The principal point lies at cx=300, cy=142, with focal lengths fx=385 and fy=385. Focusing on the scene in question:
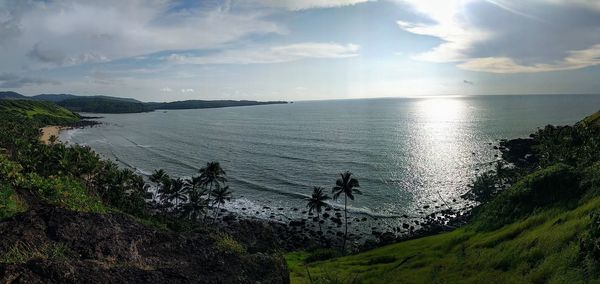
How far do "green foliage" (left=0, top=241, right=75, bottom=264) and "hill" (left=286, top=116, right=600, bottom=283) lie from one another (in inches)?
703

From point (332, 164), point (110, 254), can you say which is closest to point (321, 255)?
point (110, 254)

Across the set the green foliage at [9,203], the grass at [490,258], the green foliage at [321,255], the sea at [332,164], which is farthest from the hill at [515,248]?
the sea at [332,164]

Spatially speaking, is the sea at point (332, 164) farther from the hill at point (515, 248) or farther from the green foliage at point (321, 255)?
the hill at point (515, 248)

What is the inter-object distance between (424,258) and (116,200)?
5811 cm

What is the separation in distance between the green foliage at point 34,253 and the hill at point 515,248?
17.9 meters

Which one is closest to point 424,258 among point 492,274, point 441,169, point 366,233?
point 492,274

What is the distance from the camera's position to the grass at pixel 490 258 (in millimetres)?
32938

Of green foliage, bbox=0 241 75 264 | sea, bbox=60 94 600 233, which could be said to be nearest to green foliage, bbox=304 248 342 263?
sea, bbox=60 94 600 233

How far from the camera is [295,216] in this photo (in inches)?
3516

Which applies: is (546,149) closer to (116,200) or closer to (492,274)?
(492,274)

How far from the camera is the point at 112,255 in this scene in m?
13.1

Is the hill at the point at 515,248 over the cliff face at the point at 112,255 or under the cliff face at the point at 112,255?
under

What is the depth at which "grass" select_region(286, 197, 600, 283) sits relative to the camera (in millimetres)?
32938

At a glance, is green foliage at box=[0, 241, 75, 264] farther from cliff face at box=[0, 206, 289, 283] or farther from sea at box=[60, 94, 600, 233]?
sea at box=[60, 94, 600, 233]
